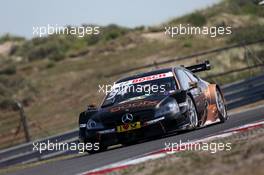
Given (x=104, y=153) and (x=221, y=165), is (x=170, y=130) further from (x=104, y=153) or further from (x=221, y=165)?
(x=221, y=165)

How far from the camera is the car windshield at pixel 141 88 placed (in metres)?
15.0

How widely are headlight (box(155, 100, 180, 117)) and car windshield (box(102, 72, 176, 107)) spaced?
67 centimetres

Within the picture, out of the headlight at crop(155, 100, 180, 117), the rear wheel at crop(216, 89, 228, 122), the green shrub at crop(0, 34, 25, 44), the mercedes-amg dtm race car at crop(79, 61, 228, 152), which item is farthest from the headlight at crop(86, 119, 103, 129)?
the green shrub at crop(0, 34, 25, 44)

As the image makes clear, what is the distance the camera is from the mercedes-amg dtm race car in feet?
46.0

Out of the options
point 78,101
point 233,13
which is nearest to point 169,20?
point 233,13

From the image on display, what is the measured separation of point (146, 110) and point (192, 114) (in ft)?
3.36

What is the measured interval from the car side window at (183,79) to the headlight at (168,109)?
3.37 feet

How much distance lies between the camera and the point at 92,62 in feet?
141

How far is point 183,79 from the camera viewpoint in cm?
1559

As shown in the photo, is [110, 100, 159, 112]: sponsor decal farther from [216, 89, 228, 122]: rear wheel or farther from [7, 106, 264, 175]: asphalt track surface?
[216, 89, 228, 122]: rear wheel

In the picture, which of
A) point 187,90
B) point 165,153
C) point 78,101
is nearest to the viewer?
point 165,153

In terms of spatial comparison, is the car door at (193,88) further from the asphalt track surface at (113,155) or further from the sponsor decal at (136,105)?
the sponsor decal at (136,105)

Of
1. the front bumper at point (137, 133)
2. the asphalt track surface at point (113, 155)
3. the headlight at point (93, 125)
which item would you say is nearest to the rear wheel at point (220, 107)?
the asphalt track surface at point (113, 155)

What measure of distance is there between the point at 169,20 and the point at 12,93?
16.6 metres
